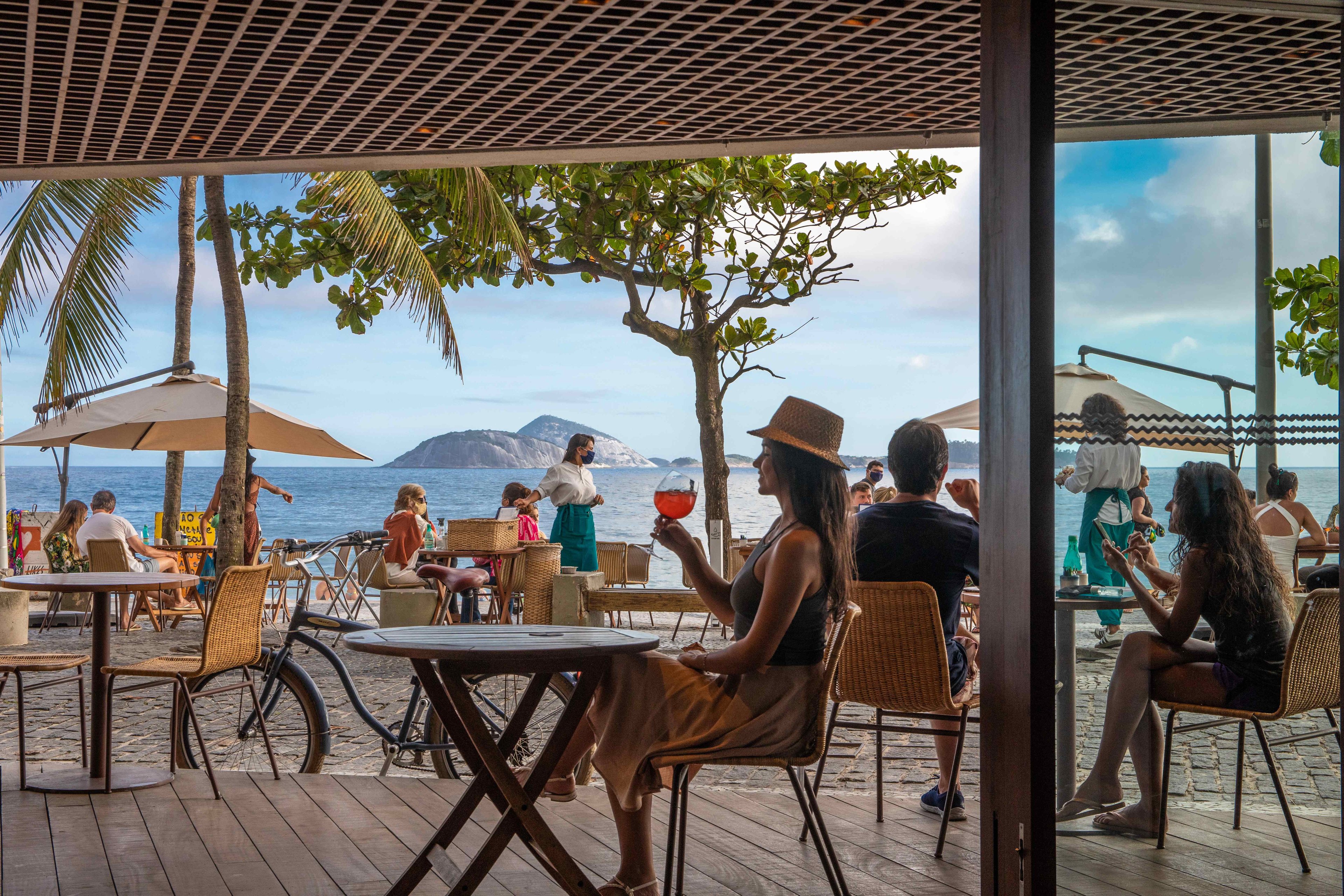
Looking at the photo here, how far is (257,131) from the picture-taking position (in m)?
4.07

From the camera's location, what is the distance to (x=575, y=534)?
9.55 meters

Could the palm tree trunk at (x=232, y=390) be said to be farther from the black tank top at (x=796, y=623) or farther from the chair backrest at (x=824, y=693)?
the chair backrest at (x=824, y=693)

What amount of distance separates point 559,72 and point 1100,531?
212 cm

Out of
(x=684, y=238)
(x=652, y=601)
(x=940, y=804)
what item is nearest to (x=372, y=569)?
(x=684, y=238)

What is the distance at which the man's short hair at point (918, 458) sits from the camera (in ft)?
14.0

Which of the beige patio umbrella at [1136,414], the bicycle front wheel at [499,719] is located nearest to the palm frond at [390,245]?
the bicycle front wheel at [499,719]

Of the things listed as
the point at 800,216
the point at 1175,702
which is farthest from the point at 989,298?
the point at 800,216

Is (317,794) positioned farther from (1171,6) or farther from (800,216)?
(800,216)

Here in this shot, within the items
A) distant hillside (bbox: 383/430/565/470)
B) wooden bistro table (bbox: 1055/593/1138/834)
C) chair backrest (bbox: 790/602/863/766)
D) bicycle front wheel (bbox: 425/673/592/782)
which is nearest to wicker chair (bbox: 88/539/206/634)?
bicycle front wheel (bbox: 425/673/592/782)

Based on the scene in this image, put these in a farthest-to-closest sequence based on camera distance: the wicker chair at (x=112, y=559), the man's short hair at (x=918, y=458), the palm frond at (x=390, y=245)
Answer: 1. the palm frond at (x=390, y=245)
2. the wicker chair at (x=112, y=559)
3. the man's short hair at (x=918, y=458)

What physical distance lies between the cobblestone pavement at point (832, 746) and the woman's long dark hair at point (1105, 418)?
1.19 feet

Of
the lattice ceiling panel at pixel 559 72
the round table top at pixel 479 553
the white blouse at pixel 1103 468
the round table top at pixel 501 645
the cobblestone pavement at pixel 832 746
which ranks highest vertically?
the lattice ceiling panel at pixel 559 72

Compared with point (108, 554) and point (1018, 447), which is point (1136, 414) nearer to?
point (1018, 447)

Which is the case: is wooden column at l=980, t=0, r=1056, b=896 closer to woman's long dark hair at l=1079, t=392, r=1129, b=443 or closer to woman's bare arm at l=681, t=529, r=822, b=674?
woman's long dark hair at l=1079, t=392, r=1129, b=443
